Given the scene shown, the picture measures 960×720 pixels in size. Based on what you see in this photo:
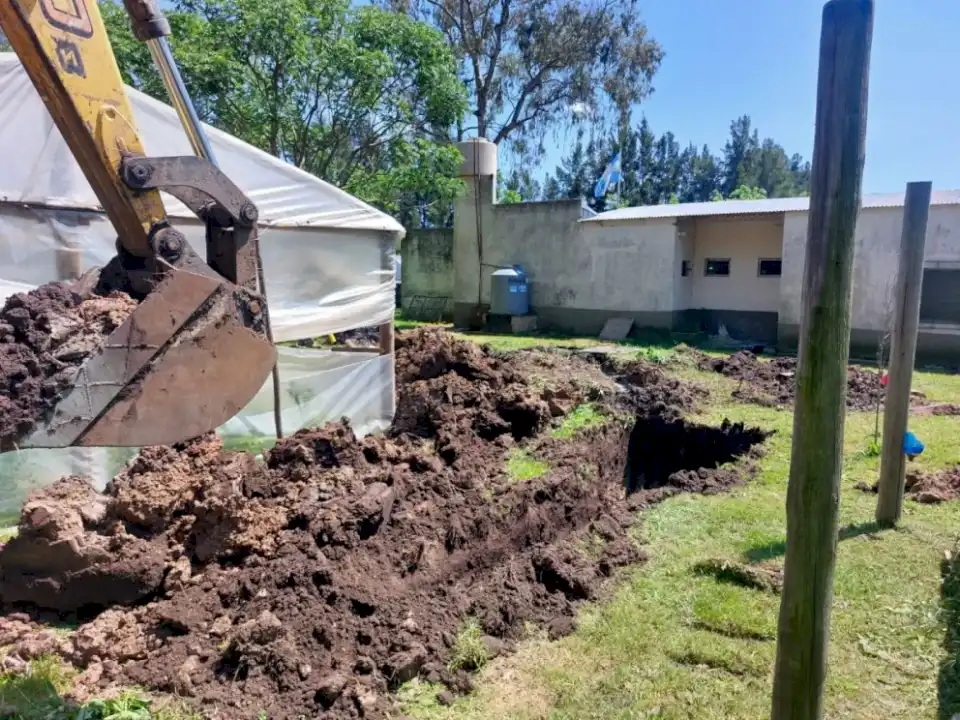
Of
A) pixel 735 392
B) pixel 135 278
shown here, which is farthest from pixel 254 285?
pixel 735 392

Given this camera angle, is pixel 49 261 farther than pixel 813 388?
Yes

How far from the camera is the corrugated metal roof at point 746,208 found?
50.7 feet

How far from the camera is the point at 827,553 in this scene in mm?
2486

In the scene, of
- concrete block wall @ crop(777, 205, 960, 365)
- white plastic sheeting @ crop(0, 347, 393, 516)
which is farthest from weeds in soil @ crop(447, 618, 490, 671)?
concrete block wall @ crop(777, 205, 960, 365)

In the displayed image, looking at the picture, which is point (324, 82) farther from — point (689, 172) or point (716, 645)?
point (689, 172)

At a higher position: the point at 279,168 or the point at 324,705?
the point at 279,168

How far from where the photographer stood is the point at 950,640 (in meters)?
3.81

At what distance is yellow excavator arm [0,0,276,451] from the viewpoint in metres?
2.99

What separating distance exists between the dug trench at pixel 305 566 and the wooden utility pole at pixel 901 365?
74.2 inches

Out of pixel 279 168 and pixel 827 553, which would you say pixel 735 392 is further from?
pixel 827 553

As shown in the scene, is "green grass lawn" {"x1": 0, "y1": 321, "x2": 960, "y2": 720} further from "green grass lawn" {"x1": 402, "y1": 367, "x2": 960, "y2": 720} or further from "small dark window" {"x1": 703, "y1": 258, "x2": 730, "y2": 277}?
"small dark window" {"x1": 703, "y1": 258, "x2": 730, "y2": 277}

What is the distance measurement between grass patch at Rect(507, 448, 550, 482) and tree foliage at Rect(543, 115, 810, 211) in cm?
4071

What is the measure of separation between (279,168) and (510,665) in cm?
584

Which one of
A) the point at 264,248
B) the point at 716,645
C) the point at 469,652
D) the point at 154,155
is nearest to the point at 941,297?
the point at 716,645
